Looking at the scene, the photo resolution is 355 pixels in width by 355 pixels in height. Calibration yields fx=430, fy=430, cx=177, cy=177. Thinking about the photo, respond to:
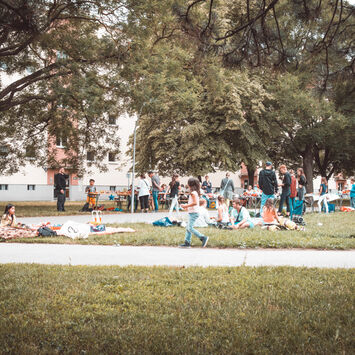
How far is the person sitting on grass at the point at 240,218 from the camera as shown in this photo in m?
12.9

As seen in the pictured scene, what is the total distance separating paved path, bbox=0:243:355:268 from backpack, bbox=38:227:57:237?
1.45 meters

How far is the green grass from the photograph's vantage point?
12.3 ft

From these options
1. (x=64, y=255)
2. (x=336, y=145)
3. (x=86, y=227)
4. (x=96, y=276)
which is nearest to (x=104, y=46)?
(x=86, y=227)

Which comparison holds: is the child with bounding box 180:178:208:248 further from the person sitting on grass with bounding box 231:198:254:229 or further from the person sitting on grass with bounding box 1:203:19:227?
the person sitting on grass with bounding box 1:203:19:227

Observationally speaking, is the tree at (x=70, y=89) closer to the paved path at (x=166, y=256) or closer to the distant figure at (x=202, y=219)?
the paved path at (x=166, y=256)

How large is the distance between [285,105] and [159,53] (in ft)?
45.5

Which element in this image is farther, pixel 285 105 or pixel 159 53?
pixel 285 105

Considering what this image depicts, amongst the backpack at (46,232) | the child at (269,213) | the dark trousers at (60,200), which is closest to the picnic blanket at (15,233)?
the backpack at (46,232)

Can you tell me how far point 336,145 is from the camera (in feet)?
108

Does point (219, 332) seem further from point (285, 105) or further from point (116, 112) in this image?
point (285, 105)

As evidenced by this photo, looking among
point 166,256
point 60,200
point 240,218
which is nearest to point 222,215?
point 240,218

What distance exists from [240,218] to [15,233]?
21.3ft

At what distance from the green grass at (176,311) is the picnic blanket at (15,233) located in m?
4.21

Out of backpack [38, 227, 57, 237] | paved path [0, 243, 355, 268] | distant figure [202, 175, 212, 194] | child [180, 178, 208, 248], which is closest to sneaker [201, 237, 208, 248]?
child [180, 178, 208, 248]
